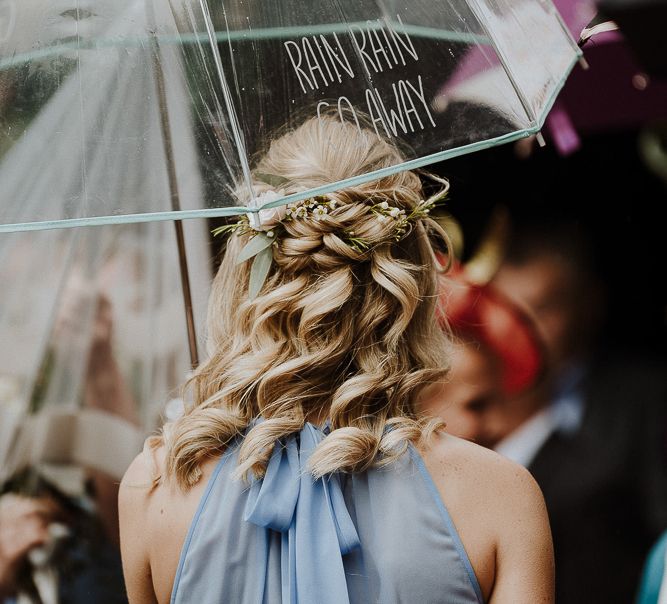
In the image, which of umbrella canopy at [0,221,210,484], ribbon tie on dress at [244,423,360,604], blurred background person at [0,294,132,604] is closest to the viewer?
ribbon tie on dress at [244,423,360,604]

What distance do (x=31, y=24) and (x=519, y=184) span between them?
6.57 ft

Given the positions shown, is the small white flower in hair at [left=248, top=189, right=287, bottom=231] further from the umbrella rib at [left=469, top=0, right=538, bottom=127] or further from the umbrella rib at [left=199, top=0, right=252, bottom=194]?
the umbrella rib at [left=469, top=0, right=538, bottom=127]

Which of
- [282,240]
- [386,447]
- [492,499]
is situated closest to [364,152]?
[282,240]

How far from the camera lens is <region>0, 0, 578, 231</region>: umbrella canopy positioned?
1.36 metres

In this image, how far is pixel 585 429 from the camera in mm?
3023

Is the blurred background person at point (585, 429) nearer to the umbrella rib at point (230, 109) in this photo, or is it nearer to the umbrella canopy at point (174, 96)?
the umbrella canopy at point (174, 96)

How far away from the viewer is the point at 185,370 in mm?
2900

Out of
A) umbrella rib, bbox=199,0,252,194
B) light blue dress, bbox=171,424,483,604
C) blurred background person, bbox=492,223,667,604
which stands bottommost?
blurred background person, bbox=492,223,667,604

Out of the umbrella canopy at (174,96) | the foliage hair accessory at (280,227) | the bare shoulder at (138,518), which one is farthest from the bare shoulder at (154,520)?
the umbrella canopy at (174,96)

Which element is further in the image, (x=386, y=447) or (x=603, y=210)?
(x=603, y=210)

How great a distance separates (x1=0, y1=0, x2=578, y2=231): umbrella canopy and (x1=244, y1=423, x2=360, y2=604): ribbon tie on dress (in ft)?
1.72

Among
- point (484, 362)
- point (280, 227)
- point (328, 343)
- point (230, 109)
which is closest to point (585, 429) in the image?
point (484, 362)

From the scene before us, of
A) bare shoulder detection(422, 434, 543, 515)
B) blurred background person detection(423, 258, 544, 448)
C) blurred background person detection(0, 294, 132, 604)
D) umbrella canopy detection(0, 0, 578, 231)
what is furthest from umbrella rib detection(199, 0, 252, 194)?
blurred background person detection(423, 258, 544, 448)

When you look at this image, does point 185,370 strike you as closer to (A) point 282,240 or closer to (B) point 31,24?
(A) point 282,240
